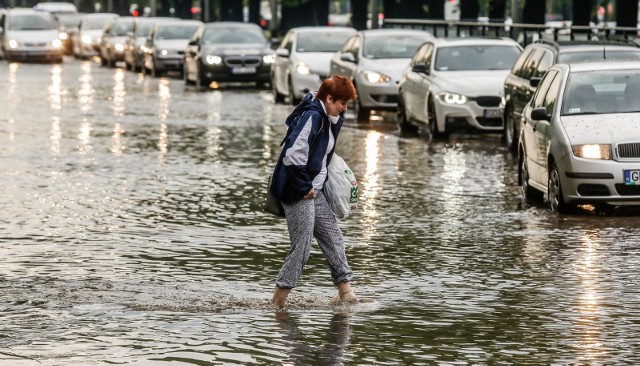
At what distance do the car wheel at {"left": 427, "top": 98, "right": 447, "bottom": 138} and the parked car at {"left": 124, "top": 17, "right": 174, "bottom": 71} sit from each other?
85.8 ft

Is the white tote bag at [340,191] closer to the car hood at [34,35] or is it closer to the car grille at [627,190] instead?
the car grille at [627,190]

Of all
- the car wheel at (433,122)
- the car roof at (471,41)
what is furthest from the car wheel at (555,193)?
the car roof at (471,41)

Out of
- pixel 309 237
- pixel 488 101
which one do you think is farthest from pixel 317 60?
pixel 309 237

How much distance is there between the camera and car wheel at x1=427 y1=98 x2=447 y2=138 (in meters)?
24.4

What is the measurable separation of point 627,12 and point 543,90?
25734 millimetres

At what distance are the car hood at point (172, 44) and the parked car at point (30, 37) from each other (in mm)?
10986

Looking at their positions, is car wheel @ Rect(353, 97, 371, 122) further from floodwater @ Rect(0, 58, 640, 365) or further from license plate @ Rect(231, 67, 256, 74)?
license plate @ Rect(231, 67, 256, 74)

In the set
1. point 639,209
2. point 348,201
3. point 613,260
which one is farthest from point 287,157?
point 639,209

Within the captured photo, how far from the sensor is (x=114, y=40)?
56406 mm

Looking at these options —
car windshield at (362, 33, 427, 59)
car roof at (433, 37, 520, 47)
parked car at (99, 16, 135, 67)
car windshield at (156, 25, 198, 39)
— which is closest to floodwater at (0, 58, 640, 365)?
car roof at (433, 37, 520, 47)

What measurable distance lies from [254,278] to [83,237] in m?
2.58

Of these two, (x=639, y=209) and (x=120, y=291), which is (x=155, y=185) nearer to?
(x=639, y=209)

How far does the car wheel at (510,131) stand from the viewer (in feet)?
72.6

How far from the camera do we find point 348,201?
10.1 meters
